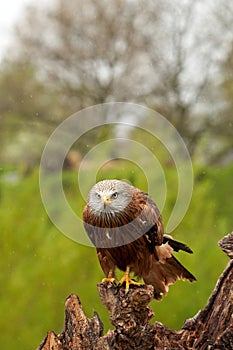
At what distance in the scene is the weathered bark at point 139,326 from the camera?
7.82ft

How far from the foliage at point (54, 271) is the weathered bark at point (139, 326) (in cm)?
216

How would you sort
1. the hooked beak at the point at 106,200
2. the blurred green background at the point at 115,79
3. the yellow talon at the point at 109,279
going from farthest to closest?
the blurred green background at the point at 115,79 < the yellow talon at the point at 109,279 < the hooked beak at the point at 106,200

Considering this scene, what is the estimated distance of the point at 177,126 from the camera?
884 centimetres

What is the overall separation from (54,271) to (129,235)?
2.51m

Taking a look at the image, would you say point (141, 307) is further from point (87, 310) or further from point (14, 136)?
point (14, 136)

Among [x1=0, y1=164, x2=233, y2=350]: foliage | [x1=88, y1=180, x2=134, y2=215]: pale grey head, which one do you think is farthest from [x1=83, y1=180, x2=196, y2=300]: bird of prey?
[x1=0, y1=164, x2=233, y2=350]: foliage

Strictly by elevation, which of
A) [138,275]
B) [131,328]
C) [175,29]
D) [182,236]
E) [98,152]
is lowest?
[131,328]

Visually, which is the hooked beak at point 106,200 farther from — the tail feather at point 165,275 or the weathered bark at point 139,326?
the tail feather at point 165,275

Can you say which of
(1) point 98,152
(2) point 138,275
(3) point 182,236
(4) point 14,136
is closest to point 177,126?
(4) point 14,136

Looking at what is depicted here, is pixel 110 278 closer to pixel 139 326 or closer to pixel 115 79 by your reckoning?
pixel 139 326

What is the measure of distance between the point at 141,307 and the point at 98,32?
24.6 feet

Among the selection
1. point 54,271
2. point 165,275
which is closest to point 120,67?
point 54,271

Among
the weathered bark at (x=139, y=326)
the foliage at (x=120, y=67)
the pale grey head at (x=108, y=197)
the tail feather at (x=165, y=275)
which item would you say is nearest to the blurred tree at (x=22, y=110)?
the foliage at (x=120, y=67)

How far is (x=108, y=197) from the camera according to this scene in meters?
2.33
